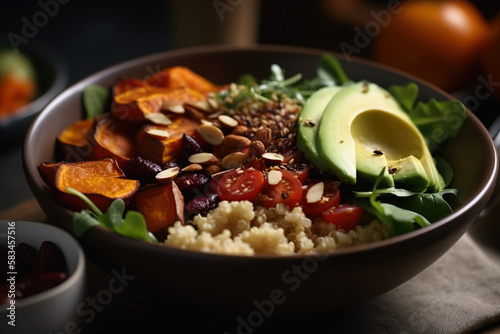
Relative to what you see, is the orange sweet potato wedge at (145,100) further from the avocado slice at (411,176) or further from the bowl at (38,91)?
the bowl at (38,91)

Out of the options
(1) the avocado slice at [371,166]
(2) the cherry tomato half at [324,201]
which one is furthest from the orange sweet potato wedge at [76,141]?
(1) the avocado slice at [371,166]

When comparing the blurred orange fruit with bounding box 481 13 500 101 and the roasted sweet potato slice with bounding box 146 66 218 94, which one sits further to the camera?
the blurred orange fruit with bounding box 481 13 500 101

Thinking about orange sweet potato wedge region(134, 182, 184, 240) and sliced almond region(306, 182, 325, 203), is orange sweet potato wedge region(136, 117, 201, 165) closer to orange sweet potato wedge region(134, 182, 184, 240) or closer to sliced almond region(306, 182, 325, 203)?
orange sweet potato wedge region(134, 182, 184, 240)

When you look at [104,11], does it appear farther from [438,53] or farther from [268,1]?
[438,53]

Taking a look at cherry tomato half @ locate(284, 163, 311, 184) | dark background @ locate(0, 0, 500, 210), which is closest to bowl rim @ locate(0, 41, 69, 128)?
dark background @ locate(0, 0, 500, 210)

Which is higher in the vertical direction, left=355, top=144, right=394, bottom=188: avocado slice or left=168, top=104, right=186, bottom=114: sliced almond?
left=355, top=144, right=394, bottom=188: avocado slice
